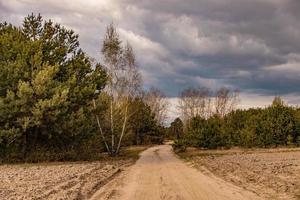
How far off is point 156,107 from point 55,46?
3503 inches

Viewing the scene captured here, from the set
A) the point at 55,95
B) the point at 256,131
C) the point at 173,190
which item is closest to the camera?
the point at 173,190

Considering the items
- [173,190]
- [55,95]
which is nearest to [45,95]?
[55,95]

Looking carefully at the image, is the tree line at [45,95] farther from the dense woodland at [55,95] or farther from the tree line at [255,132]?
the tree line at [255,132]

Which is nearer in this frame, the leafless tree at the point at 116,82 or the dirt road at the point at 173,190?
the dirt road at the point at 173,190

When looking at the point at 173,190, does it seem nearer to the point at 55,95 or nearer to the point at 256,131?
the point at 55,95

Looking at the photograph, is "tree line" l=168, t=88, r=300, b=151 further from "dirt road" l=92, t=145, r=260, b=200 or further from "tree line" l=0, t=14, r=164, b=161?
"dirt road" l=92, t=145, r=260, b=200

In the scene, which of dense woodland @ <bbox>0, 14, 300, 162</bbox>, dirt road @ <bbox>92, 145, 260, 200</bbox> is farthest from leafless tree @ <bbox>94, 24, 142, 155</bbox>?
dirt road @ <bbox>92, 145, 260, 200</bbox>

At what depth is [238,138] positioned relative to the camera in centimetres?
6588

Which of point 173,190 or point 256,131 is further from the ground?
point 256,131

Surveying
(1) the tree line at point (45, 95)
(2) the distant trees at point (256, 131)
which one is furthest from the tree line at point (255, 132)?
(1) the tree line at point (45, 95)

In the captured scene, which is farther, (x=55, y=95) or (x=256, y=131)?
(x=256, y=131)

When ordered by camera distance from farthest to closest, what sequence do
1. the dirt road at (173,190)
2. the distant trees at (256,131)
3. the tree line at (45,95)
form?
the distant trees at (256,131) → the tree line at (45,95) → the dirt road at (173,190)

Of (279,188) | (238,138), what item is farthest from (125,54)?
(279,188)

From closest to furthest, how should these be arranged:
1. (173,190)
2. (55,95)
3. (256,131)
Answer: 1. (173,190)
2. (55,95)
3. (256,131)
